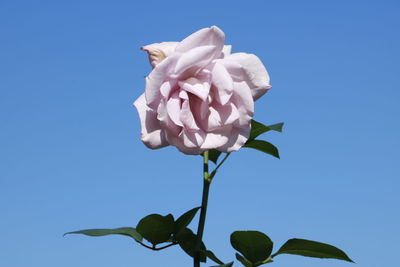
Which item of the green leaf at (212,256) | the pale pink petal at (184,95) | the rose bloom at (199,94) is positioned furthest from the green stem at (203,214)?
the pale pink petal at (184,95)

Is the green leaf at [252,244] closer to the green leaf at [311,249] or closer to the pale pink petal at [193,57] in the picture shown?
the green leaf at [311,249]

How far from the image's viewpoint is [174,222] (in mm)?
1814

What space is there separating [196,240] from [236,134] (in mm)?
335

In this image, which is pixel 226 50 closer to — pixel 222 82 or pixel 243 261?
pixel 222 82

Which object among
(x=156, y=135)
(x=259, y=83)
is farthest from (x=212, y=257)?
(x=259, y=83)

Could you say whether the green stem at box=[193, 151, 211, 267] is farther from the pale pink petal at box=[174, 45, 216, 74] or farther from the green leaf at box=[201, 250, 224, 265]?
the pale pink petal at box=[174, 45, 216, 74]

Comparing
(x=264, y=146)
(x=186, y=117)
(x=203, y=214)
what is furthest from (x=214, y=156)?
(x=186, y=117)

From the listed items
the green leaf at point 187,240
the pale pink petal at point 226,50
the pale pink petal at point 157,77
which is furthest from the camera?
the green leaf at point 187,240

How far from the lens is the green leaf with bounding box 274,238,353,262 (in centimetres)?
174

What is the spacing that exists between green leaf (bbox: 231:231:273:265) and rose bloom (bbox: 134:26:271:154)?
290mm

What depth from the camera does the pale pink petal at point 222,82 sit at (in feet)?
5.24

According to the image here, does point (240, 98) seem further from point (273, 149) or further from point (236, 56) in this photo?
point (273, 149)

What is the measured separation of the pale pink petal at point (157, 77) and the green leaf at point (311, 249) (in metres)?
0.58

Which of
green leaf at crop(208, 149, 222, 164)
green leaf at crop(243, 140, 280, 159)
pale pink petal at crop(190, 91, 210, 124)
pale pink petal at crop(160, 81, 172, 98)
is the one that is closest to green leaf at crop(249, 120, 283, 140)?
green leaf at crop(243, 140, 280, 159)
